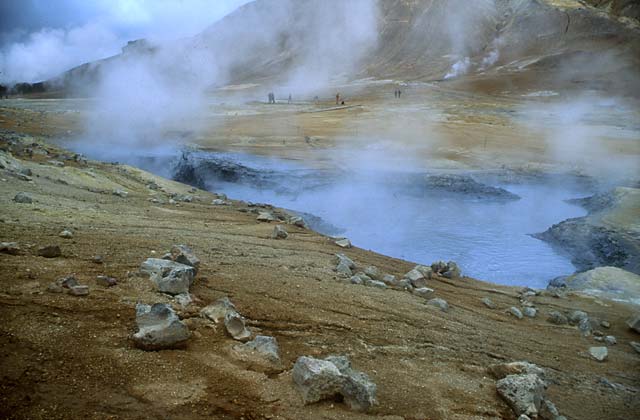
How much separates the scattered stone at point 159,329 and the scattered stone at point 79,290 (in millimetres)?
347

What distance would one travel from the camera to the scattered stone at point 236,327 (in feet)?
7.92

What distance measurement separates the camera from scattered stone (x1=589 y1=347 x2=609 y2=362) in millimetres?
3619

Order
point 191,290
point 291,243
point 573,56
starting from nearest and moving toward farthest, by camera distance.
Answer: point 191,290 → point 291,243 → point 573,56

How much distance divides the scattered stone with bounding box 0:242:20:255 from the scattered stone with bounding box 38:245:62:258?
12 centimetres

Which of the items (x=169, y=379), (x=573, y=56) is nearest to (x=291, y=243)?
(x=169, y=379)

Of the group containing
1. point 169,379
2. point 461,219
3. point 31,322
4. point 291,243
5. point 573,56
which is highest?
point 573,56

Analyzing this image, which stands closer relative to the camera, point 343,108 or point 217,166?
point 217,166

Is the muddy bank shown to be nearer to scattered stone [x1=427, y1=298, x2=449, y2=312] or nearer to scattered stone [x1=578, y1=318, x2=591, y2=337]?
scattered stone [x1=578, y1=318, x2=591, y2=337]

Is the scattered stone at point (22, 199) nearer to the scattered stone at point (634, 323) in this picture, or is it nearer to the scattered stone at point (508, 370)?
the scattered stone at point (508, 370)

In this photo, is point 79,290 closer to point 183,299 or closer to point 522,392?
point 183,299

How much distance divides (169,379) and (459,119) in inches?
737

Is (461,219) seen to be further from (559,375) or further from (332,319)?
(332,319)

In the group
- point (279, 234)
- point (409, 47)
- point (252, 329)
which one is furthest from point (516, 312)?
point (409, 47)

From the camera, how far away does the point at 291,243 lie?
5012 mm
